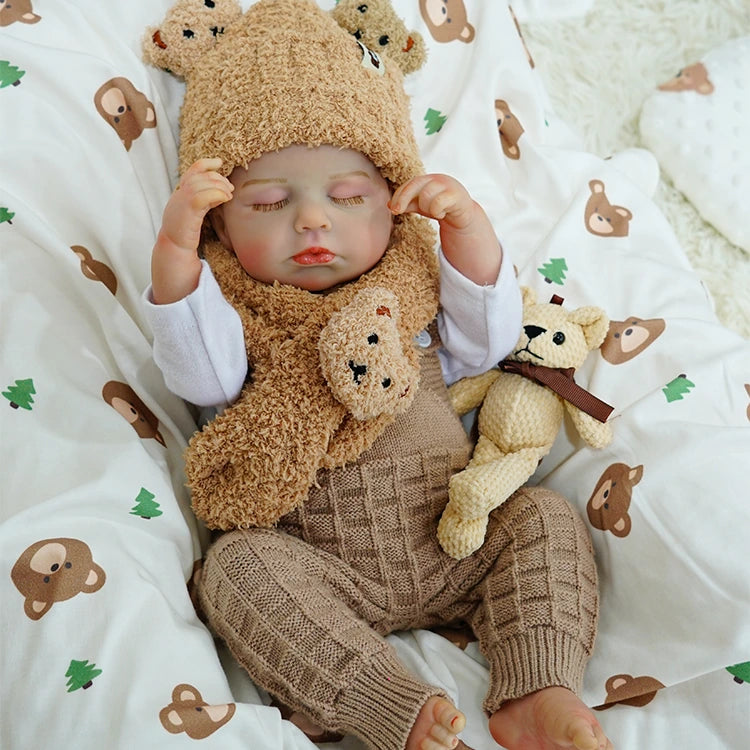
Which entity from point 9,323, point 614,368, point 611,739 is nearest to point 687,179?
point 614,368

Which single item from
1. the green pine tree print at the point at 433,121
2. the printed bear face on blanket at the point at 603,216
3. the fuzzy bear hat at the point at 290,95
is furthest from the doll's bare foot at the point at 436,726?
the green pine tree print at the point at 433,121

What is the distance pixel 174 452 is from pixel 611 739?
0.61 m

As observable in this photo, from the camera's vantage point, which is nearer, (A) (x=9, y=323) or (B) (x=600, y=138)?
(A) (x=9, y=323)

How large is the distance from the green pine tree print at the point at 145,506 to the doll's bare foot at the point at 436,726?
36cm

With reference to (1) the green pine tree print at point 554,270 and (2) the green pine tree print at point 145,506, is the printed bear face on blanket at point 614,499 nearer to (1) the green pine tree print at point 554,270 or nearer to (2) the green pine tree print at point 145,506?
(1) the green pine tree print at point 554,270

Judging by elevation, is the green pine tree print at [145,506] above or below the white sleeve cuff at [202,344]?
below

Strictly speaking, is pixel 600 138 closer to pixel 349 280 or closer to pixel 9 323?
pixel 349 280

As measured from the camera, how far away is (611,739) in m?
0.96

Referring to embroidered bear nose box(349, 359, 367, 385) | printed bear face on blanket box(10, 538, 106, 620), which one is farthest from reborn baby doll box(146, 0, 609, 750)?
printed bear face on blanket box(10, 538, 106, 620)

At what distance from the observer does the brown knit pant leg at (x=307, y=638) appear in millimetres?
907

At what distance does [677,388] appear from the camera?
1123mm

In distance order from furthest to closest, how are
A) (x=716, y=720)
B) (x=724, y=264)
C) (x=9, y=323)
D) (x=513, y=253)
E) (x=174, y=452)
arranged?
(x=724, y=264), (x=513, y=253), (x=174, y=452), (x=9, y=323), (x=716, y=720)

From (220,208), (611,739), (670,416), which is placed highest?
(220,208)

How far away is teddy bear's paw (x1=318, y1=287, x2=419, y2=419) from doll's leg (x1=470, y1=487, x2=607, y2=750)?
21 cm
